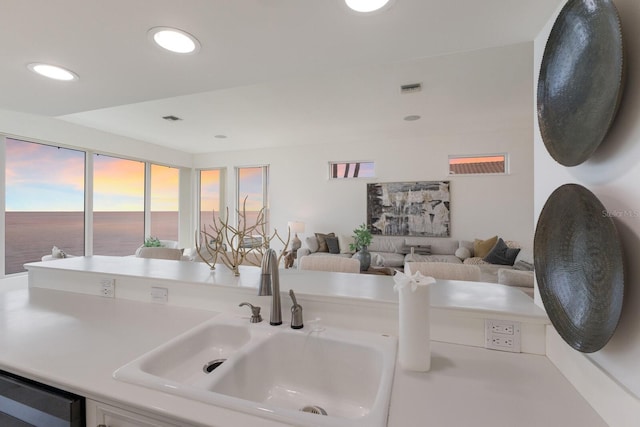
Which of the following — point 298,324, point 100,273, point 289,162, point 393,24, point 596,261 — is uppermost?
point 289,162

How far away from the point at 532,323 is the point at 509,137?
4717mm

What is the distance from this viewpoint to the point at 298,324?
1145 millimetres

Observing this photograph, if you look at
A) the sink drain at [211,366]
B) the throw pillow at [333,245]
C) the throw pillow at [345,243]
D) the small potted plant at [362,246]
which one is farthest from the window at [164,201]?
the sink drain at [211,366]

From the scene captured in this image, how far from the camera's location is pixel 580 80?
738 millimetres

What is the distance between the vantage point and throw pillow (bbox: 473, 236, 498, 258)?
435cm

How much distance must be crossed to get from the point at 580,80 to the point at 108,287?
225 centimetres

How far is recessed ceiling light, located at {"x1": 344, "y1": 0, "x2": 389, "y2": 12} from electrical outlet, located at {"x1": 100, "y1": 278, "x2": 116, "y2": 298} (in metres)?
1.85

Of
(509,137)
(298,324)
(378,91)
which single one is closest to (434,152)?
(509,137)

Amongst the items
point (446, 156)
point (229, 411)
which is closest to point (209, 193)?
point (446, 156)

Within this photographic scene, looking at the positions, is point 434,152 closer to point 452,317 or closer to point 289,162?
point 289,162

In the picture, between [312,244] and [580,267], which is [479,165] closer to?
[312,244]

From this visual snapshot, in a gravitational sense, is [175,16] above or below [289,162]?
below

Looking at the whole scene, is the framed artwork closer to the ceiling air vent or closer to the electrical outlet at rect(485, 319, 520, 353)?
the ceiling air vent

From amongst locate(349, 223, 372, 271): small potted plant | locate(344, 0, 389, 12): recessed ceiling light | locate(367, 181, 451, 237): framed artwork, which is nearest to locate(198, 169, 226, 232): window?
locate(349, 223, 372, 271): small potted plant
